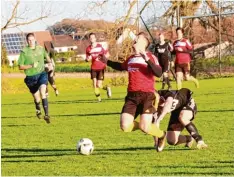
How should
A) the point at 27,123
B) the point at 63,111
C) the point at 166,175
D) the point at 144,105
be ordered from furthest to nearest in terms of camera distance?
the point at 63,111 → the point at 27,123 → the point at 144,105 → the point at 166,175

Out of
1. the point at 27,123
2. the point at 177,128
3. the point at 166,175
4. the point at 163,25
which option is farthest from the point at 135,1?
the point at 166,175

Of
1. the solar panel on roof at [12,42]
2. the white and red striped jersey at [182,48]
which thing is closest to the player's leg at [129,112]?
the white and red striped jersey at [182,48]

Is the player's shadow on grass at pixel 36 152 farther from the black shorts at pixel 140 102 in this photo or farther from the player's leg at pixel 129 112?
the black shorts at pixel 140 102

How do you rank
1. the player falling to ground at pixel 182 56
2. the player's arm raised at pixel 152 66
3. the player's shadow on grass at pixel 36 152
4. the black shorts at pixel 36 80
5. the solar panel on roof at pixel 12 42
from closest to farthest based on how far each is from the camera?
the player's arm raised at pixel 152 66
the player's shadow on grass at pixel 36 152
the black shorts at pixel 36 80
the player falling to ground at pixel 182 56
the solar panel on roof at pixel 12 42

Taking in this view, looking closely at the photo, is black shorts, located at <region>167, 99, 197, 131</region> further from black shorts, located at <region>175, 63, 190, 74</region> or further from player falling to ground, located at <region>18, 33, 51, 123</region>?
black shorts, located at <region>175, 63, 190, 74</region>

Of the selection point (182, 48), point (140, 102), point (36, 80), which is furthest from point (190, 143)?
point (182, 48)

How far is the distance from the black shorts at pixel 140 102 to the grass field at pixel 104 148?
0.64m

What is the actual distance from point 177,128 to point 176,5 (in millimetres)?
23286

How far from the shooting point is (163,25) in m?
32.1

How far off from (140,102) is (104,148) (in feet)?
4.59

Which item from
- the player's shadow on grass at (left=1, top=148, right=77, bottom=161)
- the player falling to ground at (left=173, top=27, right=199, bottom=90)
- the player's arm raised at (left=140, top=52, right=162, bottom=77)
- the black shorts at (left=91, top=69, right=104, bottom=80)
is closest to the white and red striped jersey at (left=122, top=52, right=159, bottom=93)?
the player's arm raised at (left=140, top=52, right=162, bottom=77)

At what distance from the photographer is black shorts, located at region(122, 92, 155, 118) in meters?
8.67

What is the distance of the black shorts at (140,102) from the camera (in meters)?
8.67

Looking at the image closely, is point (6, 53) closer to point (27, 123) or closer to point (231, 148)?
point (27, 123)
